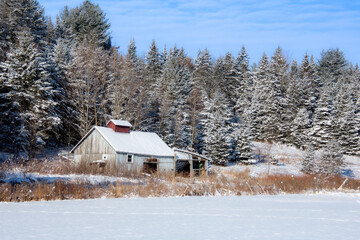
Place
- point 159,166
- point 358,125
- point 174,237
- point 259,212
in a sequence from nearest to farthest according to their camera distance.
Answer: point 174,237 < point 259,212 < point 159,166 < point 358,125

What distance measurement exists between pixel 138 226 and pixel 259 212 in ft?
17.2

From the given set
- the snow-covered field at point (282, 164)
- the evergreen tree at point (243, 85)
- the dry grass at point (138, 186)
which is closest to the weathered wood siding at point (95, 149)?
the dry grass at point (138, 186)

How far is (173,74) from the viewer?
180 feet

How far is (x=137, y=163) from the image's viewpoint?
3344 centimetres

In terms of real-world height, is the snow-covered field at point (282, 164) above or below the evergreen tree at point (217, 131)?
below

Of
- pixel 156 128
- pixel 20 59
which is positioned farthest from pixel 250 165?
pixel 20 59

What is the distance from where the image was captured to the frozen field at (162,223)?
8289mm

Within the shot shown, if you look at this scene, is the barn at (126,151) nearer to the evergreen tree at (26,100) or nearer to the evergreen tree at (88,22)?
the evergreen tree at (26,100)

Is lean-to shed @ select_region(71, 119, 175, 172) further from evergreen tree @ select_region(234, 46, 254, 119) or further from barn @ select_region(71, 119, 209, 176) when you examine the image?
evergreen tree @ select_region(234, 46, 254, 119)

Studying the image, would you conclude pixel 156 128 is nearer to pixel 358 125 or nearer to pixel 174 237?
pixel 358 125

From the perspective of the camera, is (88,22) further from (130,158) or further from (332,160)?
(332,160)

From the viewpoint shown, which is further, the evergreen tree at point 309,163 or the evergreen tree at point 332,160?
the evergreen tree at point 309,163

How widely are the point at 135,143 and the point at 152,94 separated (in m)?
16.2

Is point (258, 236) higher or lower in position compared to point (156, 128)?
lower
